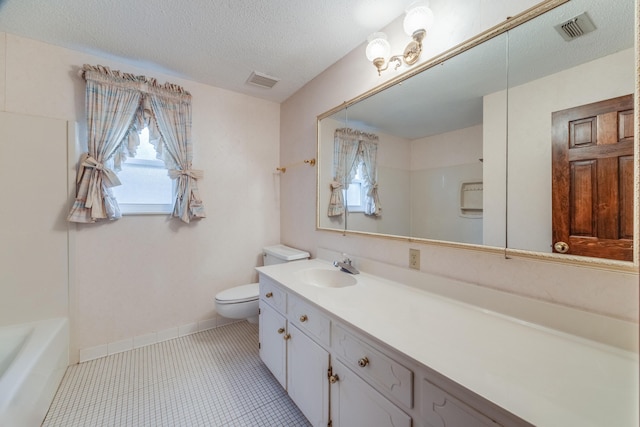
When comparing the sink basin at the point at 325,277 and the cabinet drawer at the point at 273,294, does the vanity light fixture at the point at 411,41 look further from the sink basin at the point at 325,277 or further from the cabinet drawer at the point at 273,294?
the cabinet drawer at the point at 273,294

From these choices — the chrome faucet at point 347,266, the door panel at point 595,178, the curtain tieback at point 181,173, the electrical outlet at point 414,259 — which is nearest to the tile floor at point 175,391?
the chrome faucet at point 347,266

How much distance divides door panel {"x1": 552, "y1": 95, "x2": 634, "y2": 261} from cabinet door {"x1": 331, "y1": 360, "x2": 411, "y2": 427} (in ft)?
2.80

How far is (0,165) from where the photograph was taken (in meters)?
1.58

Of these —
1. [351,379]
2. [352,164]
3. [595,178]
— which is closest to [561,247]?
[595,178]

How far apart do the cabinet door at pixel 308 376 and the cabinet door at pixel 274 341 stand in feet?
0.23

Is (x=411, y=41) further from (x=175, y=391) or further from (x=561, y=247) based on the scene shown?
(x=175, y=391)

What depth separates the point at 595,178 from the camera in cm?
82

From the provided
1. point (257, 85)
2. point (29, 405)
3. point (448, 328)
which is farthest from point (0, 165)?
point (448, 328)

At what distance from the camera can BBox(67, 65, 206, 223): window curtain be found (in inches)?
69.8

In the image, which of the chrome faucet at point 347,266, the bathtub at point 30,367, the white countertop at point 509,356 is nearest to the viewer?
the white countertop at point 509,356

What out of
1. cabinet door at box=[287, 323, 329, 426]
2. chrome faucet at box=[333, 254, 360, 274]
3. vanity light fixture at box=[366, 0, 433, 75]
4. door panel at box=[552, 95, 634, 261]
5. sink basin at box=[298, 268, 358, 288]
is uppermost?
vanity light fixture at box=[366, 0, 433, 75]

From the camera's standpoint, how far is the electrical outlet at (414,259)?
4.50 ft

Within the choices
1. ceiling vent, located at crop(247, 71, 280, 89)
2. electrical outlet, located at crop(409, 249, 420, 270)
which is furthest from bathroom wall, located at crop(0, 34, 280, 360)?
electrical outlet, located at crop(409, 249, 420, 270)

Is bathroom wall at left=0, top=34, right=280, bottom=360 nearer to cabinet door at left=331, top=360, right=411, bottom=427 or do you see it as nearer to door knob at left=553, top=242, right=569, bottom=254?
cabinet door at left=331, top=360, right=411, bottom=427
